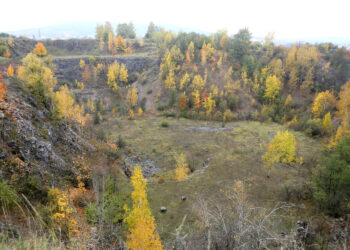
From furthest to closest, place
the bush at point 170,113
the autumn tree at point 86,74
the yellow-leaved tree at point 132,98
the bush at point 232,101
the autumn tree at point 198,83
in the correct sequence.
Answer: the autumn tree at point 86,74 → the yellow-leaved tree at point 132,98 → the autumn tree at point 198,83 → the bush at point 232,101 → the bush at point 170,113

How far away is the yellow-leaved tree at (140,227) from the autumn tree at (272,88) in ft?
204

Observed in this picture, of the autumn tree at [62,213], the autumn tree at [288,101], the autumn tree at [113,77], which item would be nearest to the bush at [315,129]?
the autumn tree at [288,101]

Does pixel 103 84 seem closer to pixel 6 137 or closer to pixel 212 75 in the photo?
pixel 212 75

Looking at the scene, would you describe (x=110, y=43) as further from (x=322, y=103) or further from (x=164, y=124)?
(x=322, y=103)

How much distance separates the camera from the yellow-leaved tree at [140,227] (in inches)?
449

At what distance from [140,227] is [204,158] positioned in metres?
28.2

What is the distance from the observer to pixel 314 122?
50062mm

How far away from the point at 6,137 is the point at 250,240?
733 inches

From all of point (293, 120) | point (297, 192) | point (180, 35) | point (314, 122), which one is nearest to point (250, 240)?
point (297, 192)

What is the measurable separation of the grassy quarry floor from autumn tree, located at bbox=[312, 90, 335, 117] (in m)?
11.8

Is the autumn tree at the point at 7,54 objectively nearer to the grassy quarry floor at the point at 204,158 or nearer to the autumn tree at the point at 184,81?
the grassy quarry floor at the point at 204,158

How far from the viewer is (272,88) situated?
214ft

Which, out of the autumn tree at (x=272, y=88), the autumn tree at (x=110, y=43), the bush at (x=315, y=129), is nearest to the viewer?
the bush at (x=315, y=129)

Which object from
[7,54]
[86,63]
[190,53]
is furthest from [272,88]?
[7,54]
